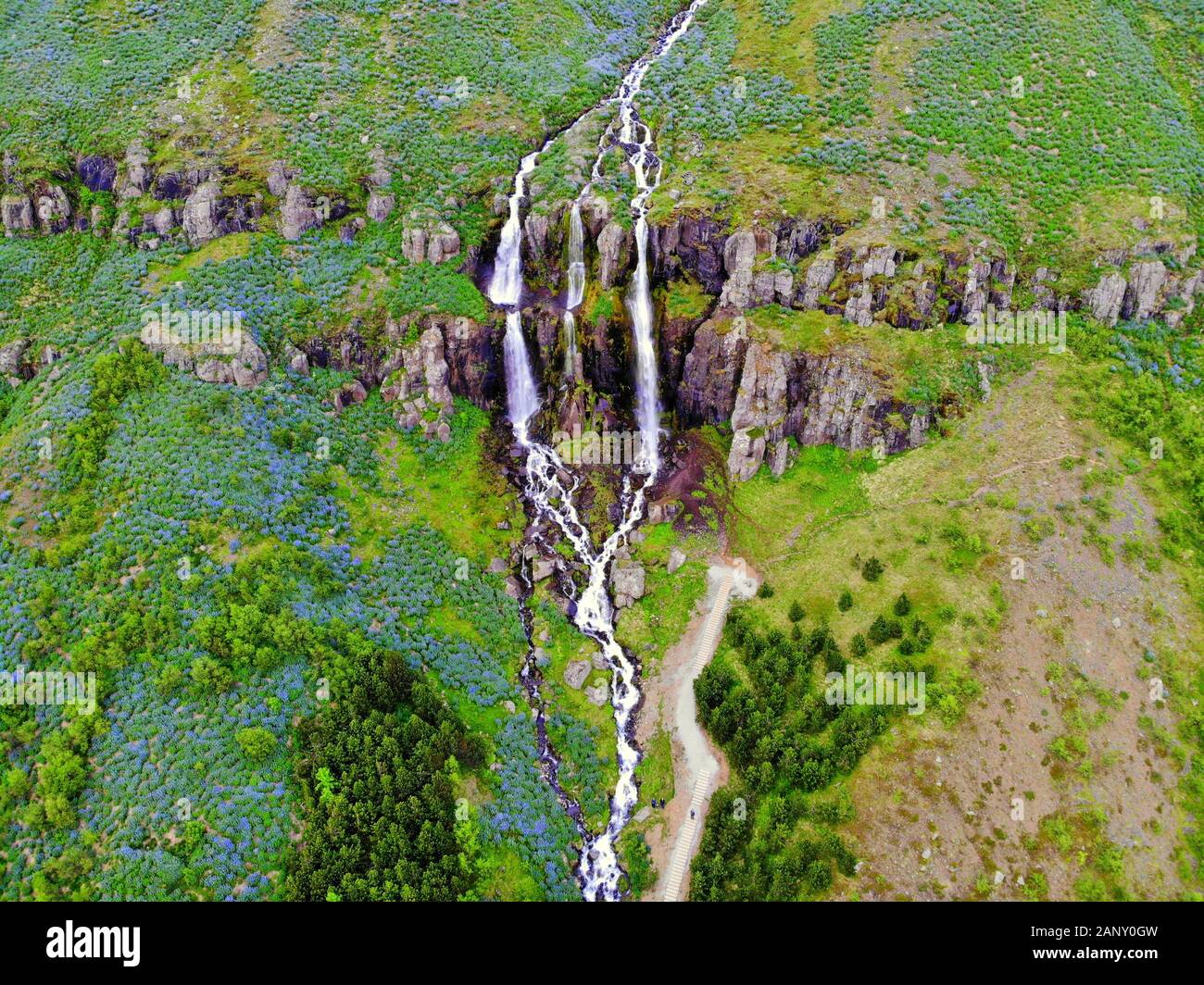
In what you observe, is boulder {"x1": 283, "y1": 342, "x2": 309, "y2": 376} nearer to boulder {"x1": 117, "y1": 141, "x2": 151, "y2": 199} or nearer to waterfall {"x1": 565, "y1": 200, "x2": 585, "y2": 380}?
waterfall {"x1": 565, "y1": 200, "x2": 585, "y2": 380}

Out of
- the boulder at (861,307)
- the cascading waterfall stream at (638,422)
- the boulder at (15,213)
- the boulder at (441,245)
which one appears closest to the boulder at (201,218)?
the boulder at (15,213)

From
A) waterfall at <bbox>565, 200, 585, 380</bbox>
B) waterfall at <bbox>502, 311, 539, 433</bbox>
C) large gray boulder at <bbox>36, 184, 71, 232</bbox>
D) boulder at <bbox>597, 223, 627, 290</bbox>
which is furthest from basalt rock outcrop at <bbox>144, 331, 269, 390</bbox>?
boulder at <bbox>597, 223, 627, 290</bbox>

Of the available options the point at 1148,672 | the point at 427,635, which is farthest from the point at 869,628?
the point at 427,635

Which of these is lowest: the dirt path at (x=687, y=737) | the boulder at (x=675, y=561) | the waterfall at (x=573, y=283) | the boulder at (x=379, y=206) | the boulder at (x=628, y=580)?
the dirt path at (x=687, y=737)

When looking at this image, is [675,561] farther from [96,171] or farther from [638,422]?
[96,171]

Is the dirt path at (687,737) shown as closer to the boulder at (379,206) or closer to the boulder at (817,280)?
the boulder at (817,280)

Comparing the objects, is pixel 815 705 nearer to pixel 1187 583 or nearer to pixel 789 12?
pixel 1187 583

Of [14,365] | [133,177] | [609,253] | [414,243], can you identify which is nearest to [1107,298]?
[609,253]
